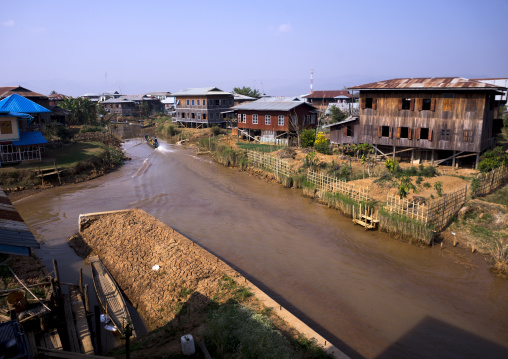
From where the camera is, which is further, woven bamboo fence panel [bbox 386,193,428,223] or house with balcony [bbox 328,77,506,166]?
house with balcony [bbox 328,77,506,166]

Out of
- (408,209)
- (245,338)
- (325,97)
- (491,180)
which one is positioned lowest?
(245,338)

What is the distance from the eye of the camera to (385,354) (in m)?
10.2

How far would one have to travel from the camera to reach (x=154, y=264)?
14727 mm

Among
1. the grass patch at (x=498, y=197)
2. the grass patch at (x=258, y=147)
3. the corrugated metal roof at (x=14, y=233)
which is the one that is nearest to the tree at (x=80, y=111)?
the grass patch at (x=258, y=147)

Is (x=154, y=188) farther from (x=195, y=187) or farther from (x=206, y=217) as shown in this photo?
(x=206, y=217)

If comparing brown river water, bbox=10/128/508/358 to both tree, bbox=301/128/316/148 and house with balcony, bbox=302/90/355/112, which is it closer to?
tree, bbox=301/128/316/148

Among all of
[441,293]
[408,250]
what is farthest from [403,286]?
[408,250]

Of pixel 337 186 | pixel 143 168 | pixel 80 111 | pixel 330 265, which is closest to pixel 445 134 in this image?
pixel 337 186

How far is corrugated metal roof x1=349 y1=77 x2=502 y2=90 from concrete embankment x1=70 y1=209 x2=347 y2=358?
19.1 metres

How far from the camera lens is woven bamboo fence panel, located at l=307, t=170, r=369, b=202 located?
67.2 feet

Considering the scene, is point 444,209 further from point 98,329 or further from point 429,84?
point 98,329

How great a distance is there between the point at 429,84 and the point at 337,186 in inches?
418

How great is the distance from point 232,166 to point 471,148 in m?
20.1

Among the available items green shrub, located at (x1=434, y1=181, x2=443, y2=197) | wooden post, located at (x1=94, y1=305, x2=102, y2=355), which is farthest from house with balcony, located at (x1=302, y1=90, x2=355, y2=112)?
wooden post, located at (x1=94, y1=305, x2=102, y2=355)
